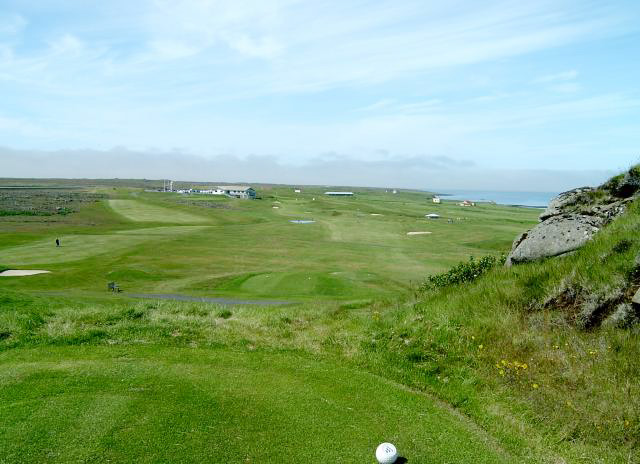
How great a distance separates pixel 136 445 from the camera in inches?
265

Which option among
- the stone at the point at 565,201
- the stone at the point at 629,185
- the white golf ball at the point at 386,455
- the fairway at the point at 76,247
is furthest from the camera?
the fairway at the point at 76,247

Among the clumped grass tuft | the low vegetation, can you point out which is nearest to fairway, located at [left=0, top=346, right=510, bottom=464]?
the clumped grass tuft

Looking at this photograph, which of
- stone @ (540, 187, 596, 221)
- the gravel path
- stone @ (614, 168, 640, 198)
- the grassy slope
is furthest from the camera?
the grassy slope

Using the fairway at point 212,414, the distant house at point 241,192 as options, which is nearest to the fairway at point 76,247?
the fairway at point 212,414

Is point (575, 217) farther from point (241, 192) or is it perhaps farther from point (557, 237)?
point (241, 192)

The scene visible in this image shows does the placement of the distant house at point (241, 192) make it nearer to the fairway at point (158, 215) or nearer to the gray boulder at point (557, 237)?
the fairway at point (158, 215)

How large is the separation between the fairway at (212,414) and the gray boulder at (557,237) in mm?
7611

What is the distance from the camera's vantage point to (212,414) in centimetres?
783

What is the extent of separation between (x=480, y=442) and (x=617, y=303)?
548cm

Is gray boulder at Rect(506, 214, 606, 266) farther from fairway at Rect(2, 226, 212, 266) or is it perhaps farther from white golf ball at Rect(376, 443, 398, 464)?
fairway at Rect(2, 226, 212, 266)

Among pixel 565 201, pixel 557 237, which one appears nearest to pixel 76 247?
pixel 565 201

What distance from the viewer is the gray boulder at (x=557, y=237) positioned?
13.8 m

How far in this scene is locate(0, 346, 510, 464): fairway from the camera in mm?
6727

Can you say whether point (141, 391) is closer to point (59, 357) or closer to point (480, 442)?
point (59, 357)
